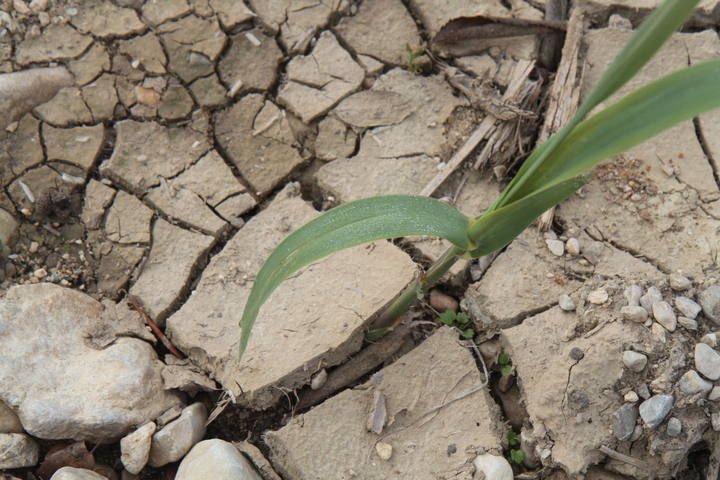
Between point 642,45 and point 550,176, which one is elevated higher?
point 642,45

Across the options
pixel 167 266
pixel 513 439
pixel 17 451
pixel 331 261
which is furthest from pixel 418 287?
pixel 17 451

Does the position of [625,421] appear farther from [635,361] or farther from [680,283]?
[680,283]

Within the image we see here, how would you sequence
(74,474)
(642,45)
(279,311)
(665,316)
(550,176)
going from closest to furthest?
(642,45) → (550,176) → (74,474) → (665,316) → (279,311)

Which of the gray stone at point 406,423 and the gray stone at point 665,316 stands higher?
the gray stone at point 665,316

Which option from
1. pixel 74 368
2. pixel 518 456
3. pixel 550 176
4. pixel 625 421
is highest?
pixel 550 176

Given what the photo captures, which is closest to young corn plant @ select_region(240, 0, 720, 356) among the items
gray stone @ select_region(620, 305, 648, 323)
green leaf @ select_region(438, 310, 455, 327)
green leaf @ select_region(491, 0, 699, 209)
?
green leaf @ select_region(491, 0, 699, 209)

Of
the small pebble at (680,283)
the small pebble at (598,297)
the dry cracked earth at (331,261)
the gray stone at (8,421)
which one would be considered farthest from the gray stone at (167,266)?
the small pebble at (680,283)

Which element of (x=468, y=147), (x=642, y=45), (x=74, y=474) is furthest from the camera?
(x=468, y=147)

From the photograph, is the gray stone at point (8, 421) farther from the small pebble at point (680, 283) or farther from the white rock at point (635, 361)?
the small pebble at point (680, 283)
